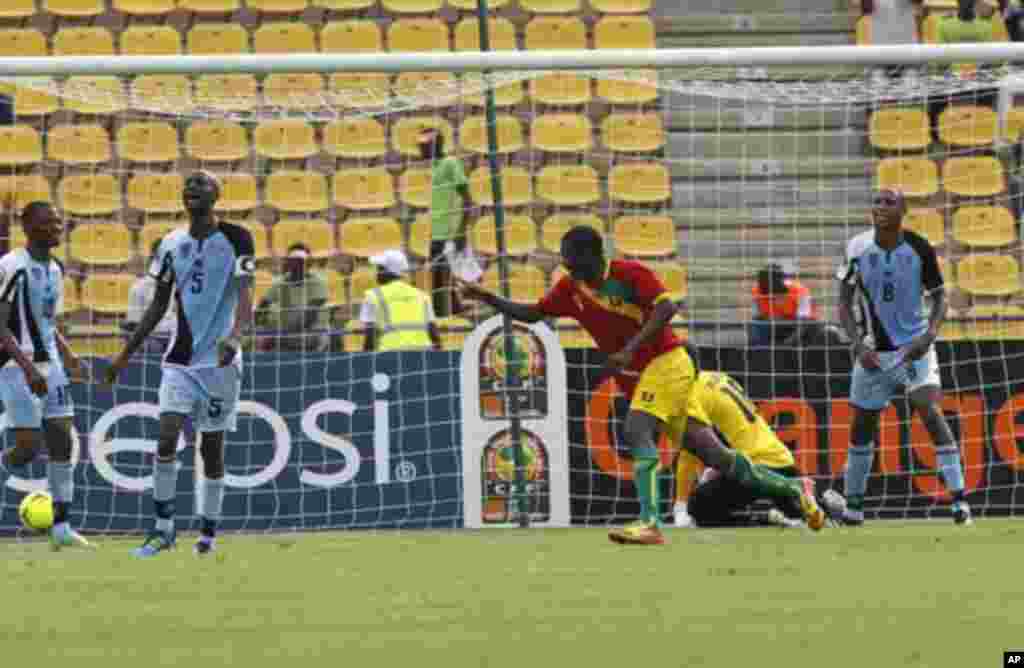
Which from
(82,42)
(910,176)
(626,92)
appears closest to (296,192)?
(626,92)

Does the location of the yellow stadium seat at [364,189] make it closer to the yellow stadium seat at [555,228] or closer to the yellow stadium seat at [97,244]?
the yellow stadium seat at [555,228]

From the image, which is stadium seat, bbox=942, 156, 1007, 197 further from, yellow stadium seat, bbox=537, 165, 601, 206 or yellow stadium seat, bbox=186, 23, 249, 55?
yellow stadium seat, bbox=186, 23, 249, 55

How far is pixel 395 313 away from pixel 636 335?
13.1ft

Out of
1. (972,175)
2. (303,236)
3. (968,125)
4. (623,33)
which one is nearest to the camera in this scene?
(303,236)

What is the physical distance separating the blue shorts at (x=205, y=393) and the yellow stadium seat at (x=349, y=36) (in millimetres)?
8985

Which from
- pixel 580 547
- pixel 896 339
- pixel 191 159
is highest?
pixel 191 159

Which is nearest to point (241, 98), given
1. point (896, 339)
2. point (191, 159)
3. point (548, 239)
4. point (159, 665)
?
point (191, 159)

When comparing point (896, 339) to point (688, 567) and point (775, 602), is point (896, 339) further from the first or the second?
point (775, 602)

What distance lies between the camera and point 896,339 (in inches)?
583

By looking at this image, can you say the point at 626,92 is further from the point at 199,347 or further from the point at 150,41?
the point at 199,347

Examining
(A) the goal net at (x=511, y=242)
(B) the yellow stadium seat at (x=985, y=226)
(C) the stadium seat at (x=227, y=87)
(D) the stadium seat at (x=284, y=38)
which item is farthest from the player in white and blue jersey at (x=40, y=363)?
(D) the stadium seat at (x=284, y=38)

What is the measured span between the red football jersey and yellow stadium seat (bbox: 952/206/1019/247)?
483 centimetres

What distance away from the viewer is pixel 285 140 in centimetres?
1766

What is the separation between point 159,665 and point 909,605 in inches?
122
